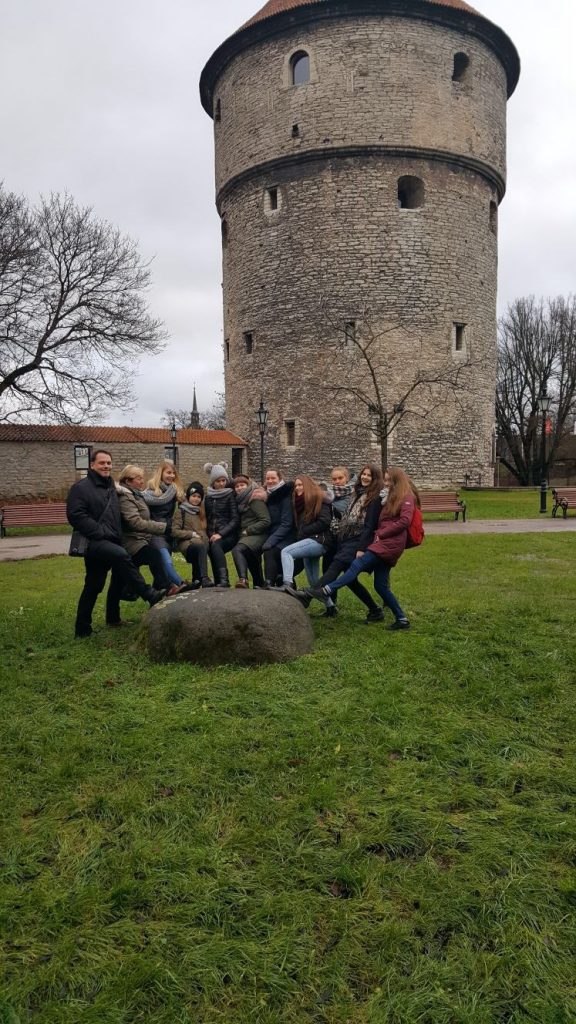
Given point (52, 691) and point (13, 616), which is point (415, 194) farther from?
point (52, 691)

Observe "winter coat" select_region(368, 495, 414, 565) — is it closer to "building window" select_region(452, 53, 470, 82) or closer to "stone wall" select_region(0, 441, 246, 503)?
"stone wall" select_region(0, 441, 246, 503)

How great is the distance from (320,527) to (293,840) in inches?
162

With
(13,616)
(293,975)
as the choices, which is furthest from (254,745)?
(13,616)

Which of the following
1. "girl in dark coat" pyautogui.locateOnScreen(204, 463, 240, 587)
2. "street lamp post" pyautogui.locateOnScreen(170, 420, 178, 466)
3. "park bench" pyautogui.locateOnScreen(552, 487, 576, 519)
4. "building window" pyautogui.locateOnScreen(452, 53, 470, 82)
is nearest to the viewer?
"girl in dark coat" pyautogui.locateOnScreen(204, 463, 240, 587)

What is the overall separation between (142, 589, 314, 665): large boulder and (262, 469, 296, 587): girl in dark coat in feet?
4.80

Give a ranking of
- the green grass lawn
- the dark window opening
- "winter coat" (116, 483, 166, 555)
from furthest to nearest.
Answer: the dark window opening
"winter coat" (116, 483, 166, 555)
the green grass lawn

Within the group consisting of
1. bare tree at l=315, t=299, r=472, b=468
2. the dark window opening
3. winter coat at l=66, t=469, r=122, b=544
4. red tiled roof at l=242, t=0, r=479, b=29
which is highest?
red tiled roof at l=242, t=0, r=479, b=29

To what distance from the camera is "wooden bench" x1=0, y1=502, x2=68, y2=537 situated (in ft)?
A: 56.4

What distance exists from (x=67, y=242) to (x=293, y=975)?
25221 mm

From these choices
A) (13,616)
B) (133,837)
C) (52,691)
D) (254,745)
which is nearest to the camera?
(133,837)

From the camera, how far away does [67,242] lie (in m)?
23.5

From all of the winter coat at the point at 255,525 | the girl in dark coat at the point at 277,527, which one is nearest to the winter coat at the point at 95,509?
the winter coat at the point at 255,525

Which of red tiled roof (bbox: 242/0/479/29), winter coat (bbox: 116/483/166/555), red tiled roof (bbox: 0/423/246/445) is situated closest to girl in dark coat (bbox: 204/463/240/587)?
winter coat (bbox: 116/483/166/555)

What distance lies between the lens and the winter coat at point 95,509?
6.11m
